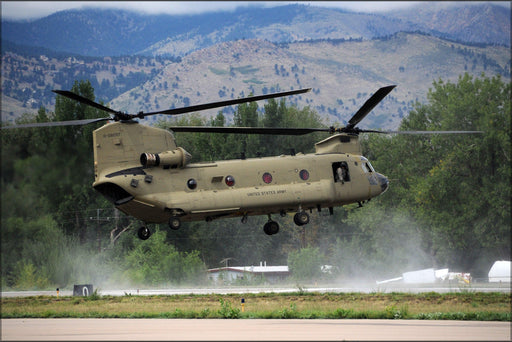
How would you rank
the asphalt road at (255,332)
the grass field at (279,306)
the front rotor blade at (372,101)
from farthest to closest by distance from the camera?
the front rotor blade at (372,101) < the grass field at (279,306) < the asphalt road at (255,332)

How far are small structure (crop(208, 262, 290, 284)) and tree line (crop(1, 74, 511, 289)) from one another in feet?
4.33

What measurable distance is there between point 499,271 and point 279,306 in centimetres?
3752

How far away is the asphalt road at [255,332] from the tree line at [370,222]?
29.8 m

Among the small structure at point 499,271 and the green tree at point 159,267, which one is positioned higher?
the green tree at point 159,267

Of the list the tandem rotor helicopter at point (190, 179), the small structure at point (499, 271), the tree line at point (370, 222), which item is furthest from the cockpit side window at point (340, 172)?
the small structure at point (499, 271)

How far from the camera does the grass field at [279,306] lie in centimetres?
2533

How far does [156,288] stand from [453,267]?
31154 millimetres

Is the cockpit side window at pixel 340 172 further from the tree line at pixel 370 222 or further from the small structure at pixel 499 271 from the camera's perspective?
the small structure at pixel 499 271

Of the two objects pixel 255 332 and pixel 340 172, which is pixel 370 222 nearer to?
pixel 340 172

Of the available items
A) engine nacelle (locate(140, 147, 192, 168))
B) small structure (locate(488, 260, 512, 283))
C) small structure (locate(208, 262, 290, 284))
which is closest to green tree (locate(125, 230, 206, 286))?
small structure (locate(208, 262, 290, 284))

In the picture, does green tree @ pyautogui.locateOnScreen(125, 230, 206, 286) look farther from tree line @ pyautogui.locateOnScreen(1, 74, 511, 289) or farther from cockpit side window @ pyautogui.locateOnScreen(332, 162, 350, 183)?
cockpit side window @ pyautogui.locateOnScreen(332, 162, 350, 183)

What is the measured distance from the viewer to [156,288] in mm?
52625

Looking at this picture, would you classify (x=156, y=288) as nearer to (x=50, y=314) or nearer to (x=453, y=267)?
(x=50, y=314)

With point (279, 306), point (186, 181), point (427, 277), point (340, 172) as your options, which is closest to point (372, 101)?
point (340, 172)
